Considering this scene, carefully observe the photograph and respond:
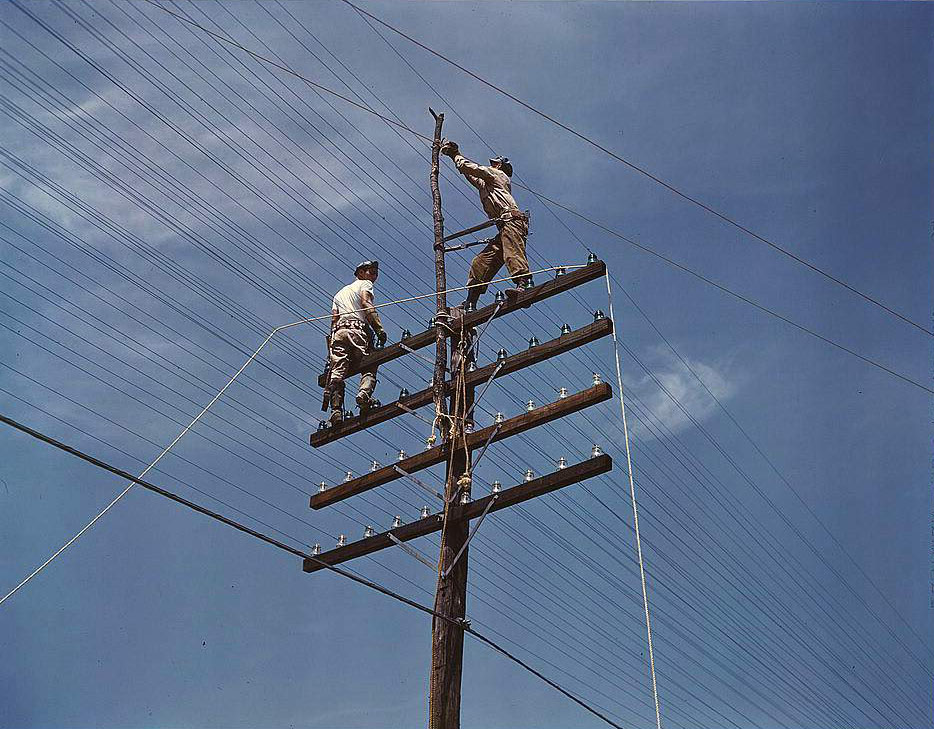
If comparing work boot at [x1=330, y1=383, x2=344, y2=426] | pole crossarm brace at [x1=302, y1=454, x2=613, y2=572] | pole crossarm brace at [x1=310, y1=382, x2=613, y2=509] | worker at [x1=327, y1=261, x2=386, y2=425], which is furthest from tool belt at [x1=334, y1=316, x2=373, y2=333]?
pole crossarm brace at [x1=302, y1=454, x2=613, y2=572]

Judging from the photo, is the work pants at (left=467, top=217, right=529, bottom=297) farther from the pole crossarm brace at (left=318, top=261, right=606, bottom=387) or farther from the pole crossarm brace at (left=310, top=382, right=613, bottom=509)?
the pole crossarm brace at (left=310, top=382, right=613, bottom=509)

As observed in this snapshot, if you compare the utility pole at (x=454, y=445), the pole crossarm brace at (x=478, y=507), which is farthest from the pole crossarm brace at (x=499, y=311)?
the pole crossarm brace at (x=478, y=507)

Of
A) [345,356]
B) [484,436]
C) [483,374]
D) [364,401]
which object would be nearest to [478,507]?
[484,436]

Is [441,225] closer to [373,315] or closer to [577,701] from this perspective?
[373,315]

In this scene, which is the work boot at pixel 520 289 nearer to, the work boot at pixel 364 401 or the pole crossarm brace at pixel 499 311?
the pole crossarm brace at pixel 499 311

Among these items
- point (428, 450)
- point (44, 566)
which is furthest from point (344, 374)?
point (44, 566)

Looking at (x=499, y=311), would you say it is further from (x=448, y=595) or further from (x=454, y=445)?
(x=448, y=595)

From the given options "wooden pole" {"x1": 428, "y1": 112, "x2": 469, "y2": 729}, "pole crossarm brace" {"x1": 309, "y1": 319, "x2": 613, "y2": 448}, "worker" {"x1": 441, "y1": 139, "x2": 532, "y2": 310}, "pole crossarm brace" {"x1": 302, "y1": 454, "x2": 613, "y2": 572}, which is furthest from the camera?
"worker" {"x1": 441, "y1": 139, "x2": 532, "y2": 310}

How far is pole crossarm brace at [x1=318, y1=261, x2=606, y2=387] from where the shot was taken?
41.0 ft

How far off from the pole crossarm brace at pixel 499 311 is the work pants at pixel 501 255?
0.43m

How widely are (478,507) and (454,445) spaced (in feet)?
2.46

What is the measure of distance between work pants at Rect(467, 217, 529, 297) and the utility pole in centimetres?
32

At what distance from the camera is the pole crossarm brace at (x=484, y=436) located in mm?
11672

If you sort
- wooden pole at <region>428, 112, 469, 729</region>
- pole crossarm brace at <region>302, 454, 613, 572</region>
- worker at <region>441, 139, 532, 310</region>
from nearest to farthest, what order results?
wooden pole at <region>428, 112, 469, 729</region> → pole crossarm brace at <region>302, 454, 613, 572</region> → worker at <region>441, 139, 532, 310</region>
